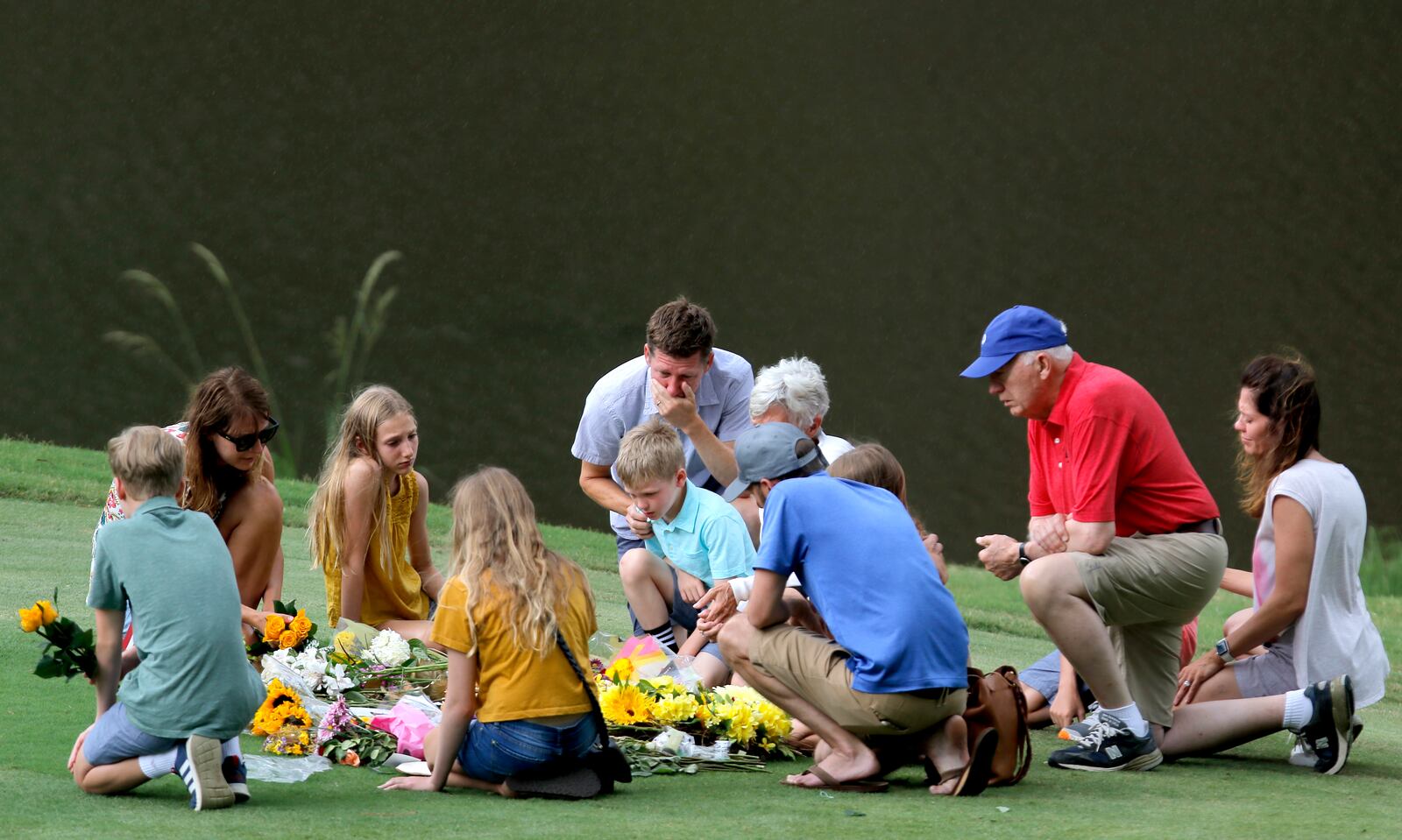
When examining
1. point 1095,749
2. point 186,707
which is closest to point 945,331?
point 1095,749

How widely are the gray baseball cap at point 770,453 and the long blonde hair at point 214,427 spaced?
4.27ft

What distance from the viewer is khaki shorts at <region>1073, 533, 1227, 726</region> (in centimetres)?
374

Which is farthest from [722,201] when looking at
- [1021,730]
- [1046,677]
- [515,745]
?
[515,745]

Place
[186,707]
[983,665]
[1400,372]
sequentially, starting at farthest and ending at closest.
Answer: [1400,372] < [983,665] < [186,707]

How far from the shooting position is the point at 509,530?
3.25 m

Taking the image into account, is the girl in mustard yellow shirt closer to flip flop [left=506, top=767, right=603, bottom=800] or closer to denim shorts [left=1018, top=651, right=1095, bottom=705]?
flip flop [left=506, top=767, right=603, bottom=800]

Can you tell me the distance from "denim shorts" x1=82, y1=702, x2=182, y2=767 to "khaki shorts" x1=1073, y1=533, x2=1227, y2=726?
6.97 feet

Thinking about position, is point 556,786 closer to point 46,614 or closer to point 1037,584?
point 46,614

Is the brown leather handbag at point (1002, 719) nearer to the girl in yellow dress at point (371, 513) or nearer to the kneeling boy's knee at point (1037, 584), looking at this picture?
the kneeling boy's knee at point (1037, 584)

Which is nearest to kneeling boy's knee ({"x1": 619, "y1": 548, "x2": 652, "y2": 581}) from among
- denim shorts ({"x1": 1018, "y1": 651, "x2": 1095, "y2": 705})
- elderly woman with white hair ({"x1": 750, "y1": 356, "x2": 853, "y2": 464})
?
elderly woman with white hair ({"x1": 750, "y1": 356, "x2": 853, "y2": 464})

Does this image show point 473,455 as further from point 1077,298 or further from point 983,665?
point 983,665

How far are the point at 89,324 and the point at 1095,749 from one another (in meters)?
9.71

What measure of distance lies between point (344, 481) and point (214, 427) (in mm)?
585

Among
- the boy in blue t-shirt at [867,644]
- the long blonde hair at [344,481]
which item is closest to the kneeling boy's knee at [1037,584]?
the boy in blue t-shirt at [867,644]
